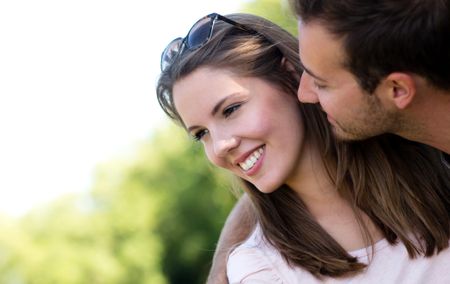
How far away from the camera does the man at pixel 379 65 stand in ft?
5.96

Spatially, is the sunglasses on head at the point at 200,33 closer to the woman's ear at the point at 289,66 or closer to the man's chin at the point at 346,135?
the woman's ear at the point at 289,66

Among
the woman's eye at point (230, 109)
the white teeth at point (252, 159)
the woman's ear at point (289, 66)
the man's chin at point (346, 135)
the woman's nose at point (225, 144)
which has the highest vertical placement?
the woman's eye at point (230, 109)

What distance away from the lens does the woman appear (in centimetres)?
221

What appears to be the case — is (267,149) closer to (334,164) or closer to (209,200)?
(334,164)

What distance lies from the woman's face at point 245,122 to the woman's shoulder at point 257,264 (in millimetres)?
204

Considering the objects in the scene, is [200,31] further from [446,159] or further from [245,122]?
[446,159]

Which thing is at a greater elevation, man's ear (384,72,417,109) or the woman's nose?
man's ear (384,72,417,109)

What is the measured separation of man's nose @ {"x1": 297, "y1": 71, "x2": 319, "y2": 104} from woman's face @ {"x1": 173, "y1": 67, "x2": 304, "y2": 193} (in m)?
0.13

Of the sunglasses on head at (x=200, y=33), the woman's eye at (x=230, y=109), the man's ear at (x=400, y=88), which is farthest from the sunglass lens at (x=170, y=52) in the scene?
the man's ear at (x=400, y=88)

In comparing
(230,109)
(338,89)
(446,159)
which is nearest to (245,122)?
(230,109)

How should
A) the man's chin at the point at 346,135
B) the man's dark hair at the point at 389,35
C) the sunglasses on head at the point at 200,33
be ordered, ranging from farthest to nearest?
the sunglasses on head at the point at 200,33, the man's chin at the point at 346,135, the man's dark hair at the point at 389,35

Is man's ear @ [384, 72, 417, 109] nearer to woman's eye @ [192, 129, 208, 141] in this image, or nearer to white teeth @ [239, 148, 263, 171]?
white teeth @ [239, 148, 263, 171]

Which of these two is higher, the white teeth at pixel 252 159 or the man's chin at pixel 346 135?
the man's chin at pixel 346 135

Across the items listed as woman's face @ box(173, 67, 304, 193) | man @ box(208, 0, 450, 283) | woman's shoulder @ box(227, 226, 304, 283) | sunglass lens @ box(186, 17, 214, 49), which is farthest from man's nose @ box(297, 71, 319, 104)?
woman's shoulder @ box(227, 226, 304, 283)
